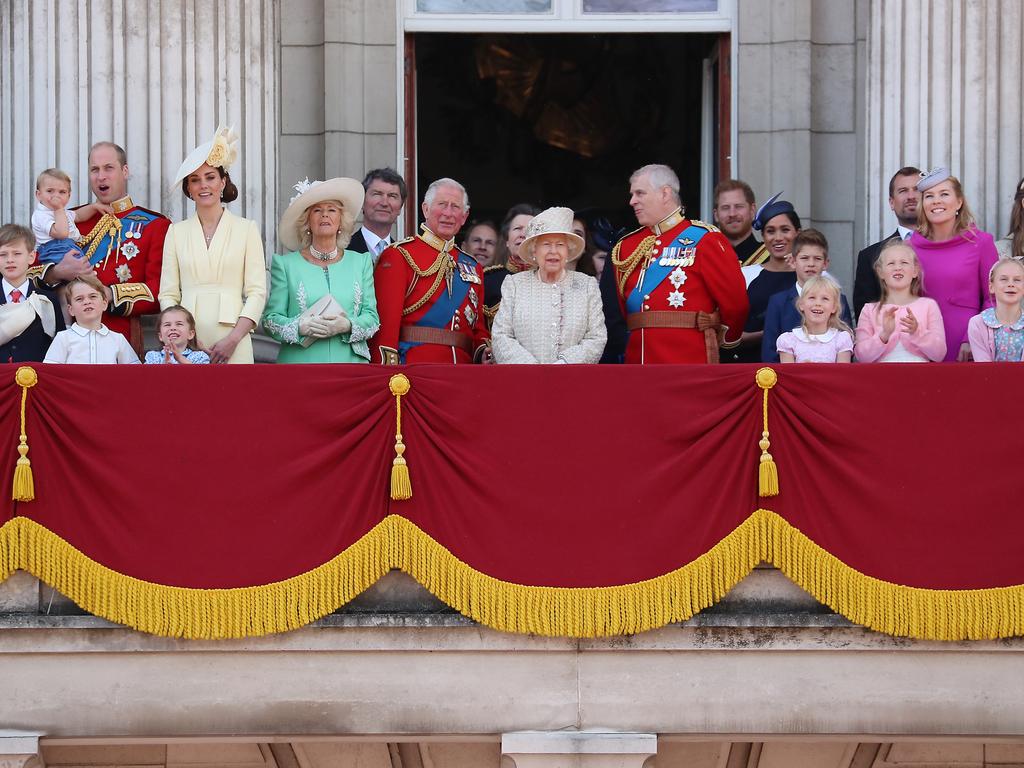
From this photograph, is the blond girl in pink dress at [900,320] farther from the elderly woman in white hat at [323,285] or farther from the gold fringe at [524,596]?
the elderly woman in white hat at [323,285]

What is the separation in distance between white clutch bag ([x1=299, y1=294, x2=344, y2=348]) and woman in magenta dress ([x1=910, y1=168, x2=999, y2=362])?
289 cm

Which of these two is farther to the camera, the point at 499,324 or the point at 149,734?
the point at 499,324

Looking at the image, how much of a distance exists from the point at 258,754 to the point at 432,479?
227 cm

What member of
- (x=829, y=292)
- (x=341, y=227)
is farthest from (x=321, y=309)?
(x=829, y=292)

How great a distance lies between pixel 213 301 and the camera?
10078mm

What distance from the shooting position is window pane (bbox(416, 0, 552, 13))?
12.4 metres

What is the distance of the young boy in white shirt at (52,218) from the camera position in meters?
10.3

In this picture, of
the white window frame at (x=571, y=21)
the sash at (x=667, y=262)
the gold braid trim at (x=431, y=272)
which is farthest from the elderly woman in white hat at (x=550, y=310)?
the white window frame at (x=571, y=21)

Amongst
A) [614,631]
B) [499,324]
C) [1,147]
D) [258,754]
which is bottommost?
[258,754]

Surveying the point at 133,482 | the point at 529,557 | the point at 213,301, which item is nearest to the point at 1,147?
the point at 213,301

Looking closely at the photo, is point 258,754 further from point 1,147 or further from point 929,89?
point 929,89

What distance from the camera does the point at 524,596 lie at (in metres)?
8.96

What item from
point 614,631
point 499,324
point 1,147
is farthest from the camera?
point 1,147

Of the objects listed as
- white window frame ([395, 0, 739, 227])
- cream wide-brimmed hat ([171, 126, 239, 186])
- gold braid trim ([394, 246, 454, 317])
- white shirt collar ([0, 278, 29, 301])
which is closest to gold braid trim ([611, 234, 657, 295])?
gold braid trim ([394, 246, 454, 317])
